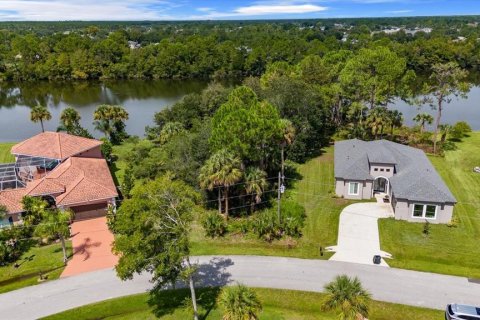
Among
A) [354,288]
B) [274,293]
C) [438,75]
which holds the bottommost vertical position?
[274,293]

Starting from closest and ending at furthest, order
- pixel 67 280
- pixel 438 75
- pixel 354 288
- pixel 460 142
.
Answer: pixel 354 288, pixel 67 280, pixel 438 75, pixel 460 142

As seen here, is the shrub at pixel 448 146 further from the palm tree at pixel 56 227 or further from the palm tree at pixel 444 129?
the palm tree at pixel 56 227

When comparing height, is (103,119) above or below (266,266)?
above

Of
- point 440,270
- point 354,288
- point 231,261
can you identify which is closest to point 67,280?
point 231,261

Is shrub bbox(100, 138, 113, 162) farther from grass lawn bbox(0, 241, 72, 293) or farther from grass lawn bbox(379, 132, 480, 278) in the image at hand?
grass lawn bbox(379, 132, 480, 278)

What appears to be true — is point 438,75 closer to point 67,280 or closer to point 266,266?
point 266,266

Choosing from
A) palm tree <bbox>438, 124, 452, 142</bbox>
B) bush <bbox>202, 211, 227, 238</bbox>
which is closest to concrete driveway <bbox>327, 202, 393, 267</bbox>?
bush <bbox>202, 211, 227, 238</bbox>
